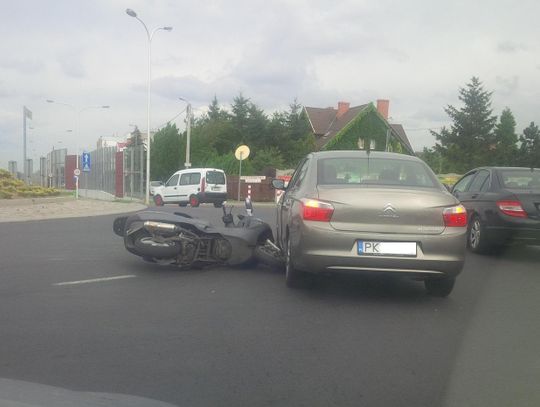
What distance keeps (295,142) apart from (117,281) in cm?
5059

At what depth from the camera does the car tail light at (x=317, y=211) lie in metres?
5.97

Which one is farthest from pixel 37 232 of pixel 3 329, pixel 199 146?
pixel 199 146

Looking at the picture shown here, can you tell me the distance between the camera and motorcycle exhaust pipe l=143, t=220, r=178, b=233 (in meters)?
7.38

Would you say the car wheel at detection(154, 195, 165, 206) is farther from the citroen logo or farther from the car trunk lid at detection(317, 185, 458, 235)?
the citroen logo

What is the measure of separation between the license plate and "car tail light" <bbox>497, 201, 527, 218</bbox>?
4078mm

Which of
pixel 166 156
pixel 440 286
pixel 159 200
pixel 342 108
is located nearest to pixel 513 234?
pixel 440 286

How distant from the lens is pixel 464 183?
38.2ft

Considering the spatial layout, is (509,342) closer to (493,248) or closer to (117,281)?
(117,281)

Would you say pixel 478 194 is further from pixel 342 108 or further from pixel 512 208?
pixel 342 108

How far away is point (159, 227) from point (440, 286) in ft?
10.8

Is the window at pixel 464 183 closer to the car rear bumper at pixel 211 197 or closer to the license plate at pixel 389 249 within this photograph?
the license plate at pixel 389 249

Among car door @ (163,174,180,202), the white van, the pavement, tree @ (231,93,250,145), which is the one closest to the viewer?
the pavement

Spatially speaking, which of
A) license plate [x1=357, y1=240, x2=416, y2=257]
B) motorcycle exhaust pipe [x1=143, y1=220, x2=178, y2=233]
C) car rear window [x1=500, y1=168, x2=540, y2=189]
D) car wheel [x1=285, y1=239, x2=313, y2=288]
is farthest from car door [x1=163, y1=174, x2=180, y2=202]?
license plate [x1=357, y1=240, x2=416, y2=257]

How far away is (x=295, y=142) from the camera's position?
57188 millimetres
